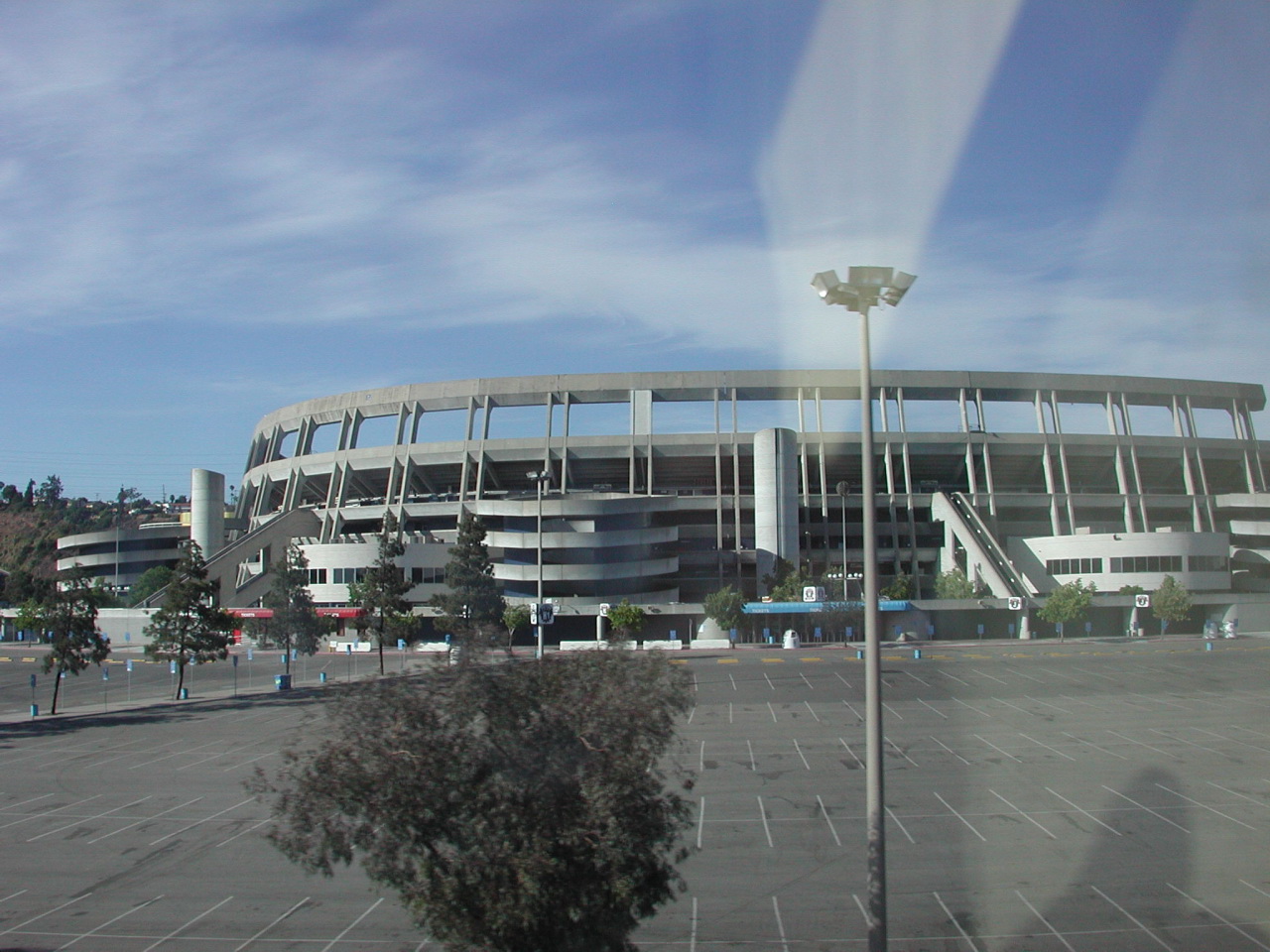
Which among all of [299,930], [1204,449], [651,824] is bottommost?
[299,930]

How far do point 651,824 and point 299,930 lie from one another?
7476 millimetres

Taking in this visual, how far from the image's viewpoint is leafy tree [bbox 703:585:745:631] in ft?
219

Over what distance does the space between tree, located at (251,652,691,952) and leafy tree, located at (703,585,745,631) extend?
5733cm

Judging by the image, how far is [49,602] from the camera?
4091 centimetres

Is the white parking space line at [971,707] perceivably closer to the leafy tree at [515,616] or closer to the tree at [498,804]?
the tree at [498,804]

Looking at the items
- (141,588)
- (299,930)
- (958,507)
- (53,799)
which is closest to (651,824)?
(299,930)

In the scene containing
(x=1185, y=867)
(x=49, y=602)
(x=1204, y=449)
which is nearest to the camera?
(x=1185, y=867)

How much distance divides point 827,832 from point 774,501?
62.0 meters

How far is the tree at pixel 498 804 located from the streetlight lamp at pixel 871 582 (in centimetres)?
207

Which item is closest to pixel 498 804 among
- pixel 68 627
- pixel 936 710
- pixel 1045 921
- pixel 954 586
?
pixel 1045 921

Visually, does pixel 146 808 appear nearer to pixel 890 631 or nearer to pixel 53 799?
pixel 53 799

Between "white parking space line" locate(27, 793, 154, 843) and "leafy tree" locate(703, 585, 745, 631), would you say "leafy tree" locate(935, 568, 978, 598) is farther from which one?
"white parking space line" locate(27, 793, 154, 843)

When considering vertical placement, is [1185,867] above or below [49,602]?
below

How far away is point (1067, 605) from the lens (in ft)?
215
